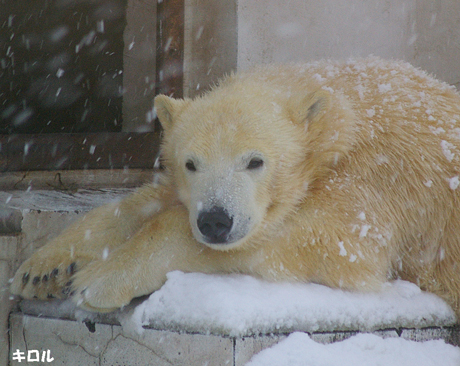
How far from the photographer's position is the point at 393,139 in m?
2.66

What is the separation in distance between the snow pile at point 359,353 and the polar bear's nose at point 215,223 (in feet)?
1.79

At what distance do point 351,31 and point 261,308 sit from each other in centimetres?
284

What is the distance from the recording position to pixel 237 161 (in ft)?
7.96

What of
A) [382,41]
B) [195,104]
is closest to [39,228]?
[195,104]

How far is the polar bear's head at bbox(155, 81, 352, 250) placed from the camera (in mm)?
2287

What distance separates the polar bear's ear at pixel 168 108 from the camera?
2910mm

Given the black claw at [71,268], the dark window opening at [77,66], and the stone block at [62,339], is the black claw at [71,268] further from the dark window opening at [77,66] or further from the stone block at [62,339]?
the dark window opening at [77,66]

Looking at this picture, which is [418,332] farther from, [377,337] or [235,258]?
[235,258]

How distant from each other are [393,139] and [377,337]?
104 cm

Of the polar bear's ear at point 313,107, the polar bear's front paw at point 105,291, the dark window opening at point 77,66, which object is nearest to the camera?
the polar bear's front paw at point 105,291

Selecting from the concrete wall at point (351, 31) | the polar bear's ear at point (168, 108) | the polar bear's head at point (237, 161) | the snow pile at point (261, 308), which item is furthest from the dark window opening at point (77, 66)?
the snow pile at point (261, 308)

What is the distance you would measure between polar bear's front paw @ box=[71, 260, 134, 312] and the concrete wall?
80.3 inches

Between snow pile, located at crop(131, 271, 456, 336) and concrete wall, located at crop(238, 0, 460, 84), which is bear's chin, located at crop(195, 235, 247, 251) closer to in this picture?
snow pile, located at crop(131, 271, 456, 336)

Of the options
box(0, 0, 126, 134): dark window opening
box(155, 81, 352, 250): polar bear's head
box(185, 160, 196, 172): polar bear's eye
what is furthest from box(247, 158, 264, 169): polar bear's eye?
box(0, 0, 126, 134): dark window opening
